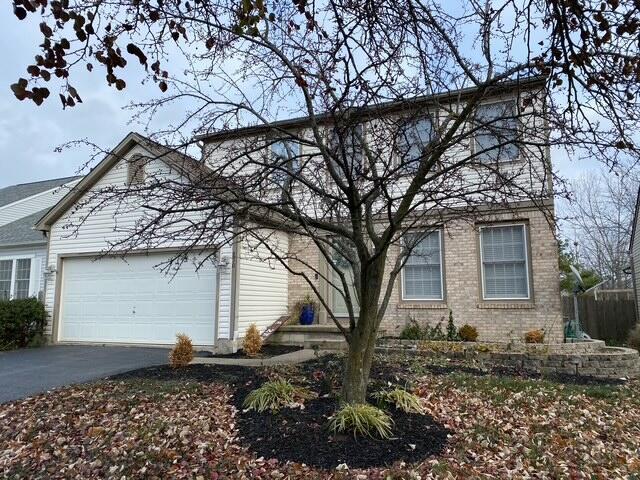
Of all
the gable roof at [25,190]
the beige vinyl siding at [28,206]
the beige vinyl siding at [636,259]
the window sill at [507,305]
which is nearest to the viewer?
the window sill at [507,305]

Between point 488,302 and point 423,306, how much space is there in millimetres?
1548

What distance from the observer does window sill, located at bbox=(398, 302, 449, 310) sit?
11.8 m

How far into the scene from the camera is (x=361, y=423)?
4770 millimetres

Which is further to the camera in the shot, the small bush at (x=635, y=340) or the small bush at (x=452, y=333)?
the small bush at (x=635, y=340)

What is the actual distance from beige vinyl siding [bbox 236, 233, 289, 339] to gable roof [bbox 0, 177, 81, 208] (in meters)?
12.9

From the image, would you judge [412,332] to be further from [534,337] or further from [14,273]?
[14,273]

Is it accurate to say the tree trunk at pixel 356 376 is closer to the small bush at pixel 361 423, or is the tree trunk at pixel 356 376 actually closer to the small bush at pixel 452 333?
the small bush at pixel 361 423

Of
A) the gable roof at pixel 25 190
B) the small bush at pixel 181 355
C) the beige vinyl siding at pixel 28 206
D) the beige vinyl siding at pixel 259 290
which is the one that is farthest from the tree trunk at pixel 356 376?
the gable roof at pixel 25 190

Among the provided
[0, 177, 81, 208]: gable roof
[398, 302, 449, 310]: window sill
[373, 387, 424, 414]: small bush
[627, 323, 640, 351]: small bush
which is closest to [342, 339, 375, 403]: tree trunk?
[373, 387, 424, 414]: small bush

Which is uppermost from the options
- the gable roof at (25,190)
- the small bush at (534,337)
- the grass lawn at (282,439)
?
the gable roof at (25,190)

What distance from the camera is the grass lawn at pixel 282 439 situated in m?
4.28

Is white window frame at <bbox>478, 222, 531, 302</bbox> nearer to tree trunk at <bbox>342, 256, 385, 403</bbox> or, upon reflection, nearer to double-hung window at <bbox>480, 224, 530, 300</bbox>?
double-hung window at <bbox>480, 224, 530, 300</bbox>

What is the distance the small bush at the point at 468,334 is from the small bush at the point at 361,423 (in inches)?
255

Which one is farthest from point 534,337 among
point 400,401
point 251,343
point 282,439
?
point 282,439
